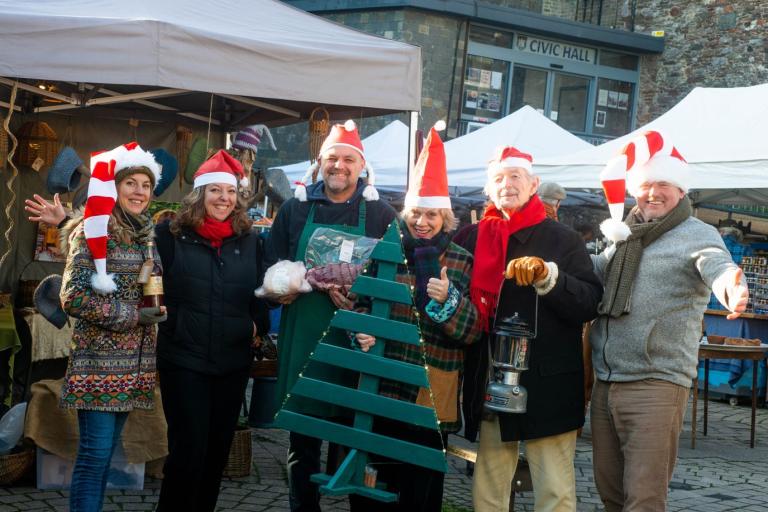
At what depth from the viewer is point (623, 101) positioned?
21.3 metres

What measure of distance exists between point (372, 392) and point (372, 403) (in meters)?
0.07

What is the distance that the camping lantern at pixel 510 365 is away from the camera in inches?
154

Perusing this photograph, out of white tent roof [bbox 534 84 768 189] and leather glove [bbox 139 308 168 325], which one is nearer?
leather glove [bbox 139 308 168 325]

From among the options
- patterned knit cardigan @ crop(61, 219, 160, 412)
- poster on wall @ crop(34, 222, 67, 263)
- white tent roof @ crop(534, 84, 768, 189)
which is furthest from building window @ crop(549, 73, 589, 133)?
patterned knit cardigan @ crop(61, 219, 160, 412)

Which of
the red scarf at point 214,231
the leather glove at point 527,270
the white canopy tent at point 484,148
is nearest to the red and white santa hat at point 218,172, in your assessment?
the red scarf at point 214,231

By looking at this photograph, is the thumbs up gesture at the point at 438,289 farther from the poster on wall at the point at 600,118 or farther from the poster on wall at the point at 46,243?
the poster on wall at the point at 600,118

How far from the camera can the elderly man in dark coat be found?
3.99 metres

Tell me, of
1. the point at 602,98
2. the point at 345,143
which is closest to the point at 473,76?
the point at 602,98

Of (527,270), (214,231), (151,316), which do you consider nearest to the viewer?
(527,270)

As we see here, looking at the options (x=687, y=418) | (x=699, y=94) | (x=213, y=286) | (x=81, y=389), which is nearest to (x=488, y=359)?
(x=213, y=286)

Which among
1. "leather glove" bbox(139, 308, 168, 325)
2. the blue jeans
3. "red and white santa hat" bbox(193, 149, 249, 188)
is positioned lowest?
the blue jeans

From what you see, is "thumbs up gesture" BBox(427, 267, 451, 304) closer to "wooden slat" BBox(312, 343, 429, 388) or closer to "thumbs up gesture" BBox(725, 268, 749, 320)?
"wooden slat" BBox(312, 343, 429, 388)

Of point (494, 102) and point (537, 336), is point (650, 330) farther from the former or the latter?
point (494, 102)

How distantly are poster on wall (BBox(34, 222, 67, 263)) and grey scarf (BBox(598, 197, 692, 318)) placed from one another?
462 cm
